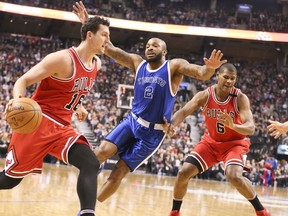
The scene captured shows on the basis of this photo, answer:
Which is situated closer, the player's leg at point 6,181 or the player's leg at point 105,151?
the player's leg at point 6,181

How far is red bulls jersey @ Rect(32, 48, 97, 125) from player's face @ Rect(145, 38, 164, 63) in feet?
4.41

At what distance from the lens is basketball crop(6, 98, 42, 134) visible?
436 cm

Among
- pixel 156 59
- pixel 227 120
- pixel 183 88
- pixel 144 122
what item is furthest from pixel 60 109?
pixel 183 88

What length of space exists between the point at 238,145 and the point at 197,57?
26.6 m

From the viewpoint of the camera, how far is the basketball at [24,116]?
436 centimetres

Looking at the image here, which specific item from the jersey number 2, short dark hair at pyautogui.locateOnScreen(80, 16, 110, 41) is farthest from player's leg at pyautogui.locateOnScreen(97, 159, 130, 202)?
short dark hair at pyautogui.locateOnScreen(80, 16, 110, 41)

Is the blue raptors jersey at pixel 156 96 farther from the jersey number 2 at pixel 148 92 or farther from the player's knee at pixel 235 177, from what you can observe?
the player's knee at pixel 235 177

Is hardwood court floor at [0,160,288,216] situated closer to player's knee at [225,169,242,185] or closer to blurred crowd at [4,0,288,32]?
player's knee at [225,169,242,185]

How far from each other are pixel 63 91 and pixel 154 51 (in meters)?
1.67

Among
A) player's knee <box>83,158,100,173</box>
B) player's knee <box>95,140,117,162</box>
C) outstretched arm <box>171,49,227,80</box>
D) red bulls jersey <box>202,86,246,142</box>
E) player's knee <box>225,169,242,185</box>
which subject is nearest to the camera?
player's knee <box>83,158,100,173</box>

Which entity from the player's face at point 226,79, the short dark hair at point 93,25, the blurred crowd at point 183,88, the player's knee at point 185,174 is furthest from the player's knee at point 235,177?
the blurred crowd at point 183,88

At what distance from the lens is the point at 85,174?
14.5 ft

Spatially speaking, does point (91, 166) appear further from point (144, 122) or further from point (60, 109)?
point (144, 122)

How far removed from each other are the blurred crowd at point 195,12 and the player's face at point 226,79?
2311cm
